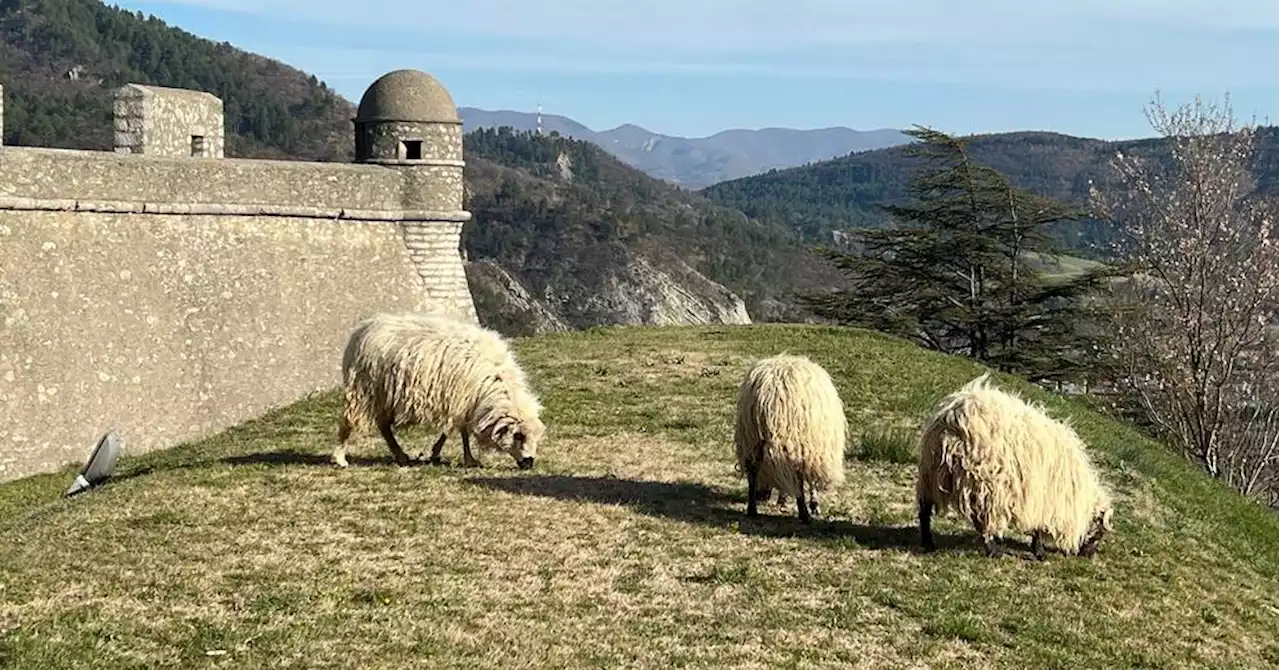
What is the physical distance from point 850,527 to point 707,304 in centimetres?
9628

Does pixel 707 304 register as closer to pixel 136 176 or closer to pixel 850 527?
pixel 136 176

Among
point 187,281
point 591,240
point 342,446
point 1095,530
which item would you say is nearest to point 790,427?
point 1095,530

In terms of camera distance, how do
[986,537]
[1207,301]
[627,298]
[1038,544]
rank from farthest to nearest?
[627,298], [1207,301], [1038,544], [986,537]

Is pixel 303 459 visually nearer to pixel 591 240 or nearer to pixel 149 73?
pixel 591 240

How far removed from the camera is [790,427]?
10445 millimetres

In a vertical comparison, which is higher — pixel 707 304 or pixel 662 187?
pixel 662 187

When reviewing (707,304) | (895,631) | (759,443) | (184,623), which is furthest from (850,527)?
(707,304)

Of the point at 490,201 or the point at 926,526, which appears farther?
the point at 490,201

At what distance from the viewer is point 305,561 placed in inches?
358

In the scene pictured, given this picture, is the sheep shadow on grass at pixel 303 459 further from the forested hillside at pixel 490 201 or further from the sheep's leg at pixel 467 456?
the forested hillside at pixel 490 201

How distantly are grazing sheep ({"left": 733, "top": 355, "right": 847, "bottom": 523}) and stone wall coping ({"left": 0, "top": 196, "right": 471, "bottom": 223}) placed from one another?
13757 millimetres

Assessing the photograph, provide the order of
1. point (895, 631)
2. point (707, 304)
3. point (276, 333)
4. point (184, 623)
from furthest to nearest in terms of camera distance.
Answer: point (707, 304) < point (276, 333) < point (895, 631) < point (184, 623)

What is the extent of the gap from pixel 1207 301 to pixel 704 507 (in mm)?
19773

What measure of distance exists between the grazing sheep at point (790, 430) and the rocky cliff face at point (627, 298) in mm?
75148
